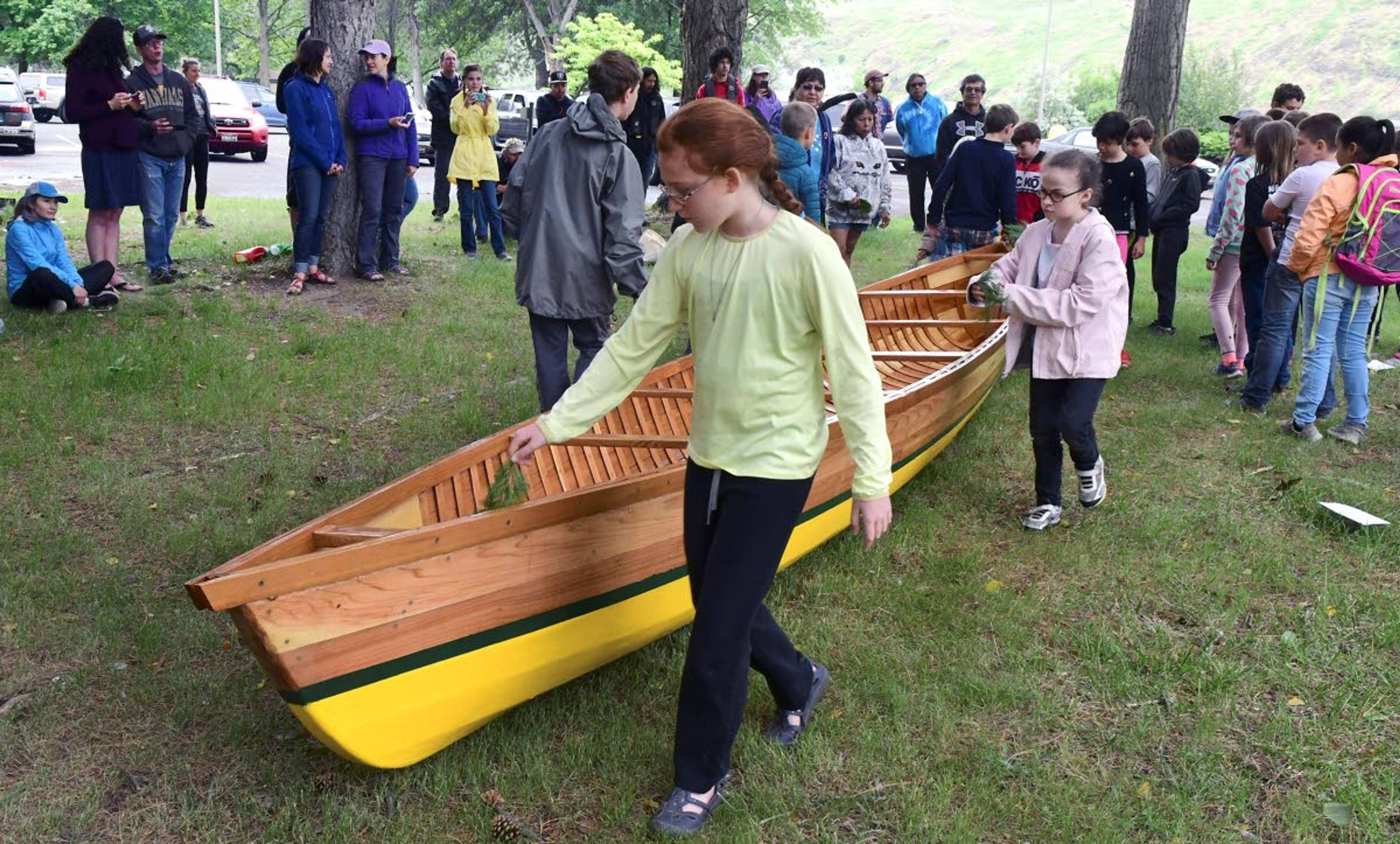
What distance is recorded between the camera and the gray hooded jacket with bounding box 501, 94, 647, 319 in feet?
15.6

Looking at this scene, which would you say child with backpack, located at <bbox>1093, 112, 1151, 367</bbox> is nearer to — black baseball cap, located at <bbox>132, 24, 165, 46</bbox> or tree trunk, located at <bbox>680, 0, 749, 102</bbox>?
tree trunk, located at <bbox>680, 0, 749, 102</bbox>

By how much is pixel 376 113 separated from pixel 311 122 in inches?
27.7

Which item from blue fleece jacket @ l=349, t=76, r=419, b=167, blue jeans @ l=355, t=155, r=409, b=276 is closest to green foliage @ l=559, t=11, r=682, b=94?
blue jeans @ l=355, t=155, r=409, b=276

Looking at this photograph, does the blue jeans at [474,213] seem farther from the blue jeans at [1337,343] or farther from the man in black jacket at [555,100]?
the blue jeans at [1337,343]

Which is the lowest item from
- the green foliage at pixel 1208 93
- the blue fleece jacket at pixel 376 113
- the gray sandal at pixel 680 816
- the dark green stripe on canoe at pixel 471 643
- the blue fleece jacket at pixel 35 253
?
the gray sandal at pixel 680 816

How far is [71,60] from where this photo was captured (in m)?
7.58

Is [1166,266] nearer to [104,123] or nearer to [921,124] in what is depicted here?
[921,124]

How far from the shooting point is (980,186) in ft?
25.4

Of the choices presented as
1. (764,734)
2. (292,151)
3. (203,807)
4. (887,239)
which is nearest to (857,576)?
(764,734)

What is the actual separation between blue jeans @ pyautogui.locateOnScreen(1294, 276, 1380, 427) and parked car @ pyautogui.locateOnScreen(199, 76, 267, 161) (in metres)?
19.2

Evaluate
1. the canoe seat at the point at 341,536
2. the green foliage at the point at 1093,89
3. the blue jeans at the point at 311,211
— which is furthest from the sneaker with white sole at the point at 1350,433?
the green foliage at the point at 1093,89

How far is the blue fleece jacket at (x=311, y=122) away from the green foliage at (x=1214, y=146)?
24.3m

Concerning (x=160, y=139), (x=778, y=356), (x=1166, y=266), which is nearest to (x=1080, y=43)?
(x=1166, y=266)

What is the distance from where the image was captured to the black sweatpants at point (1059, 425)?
190 inches
